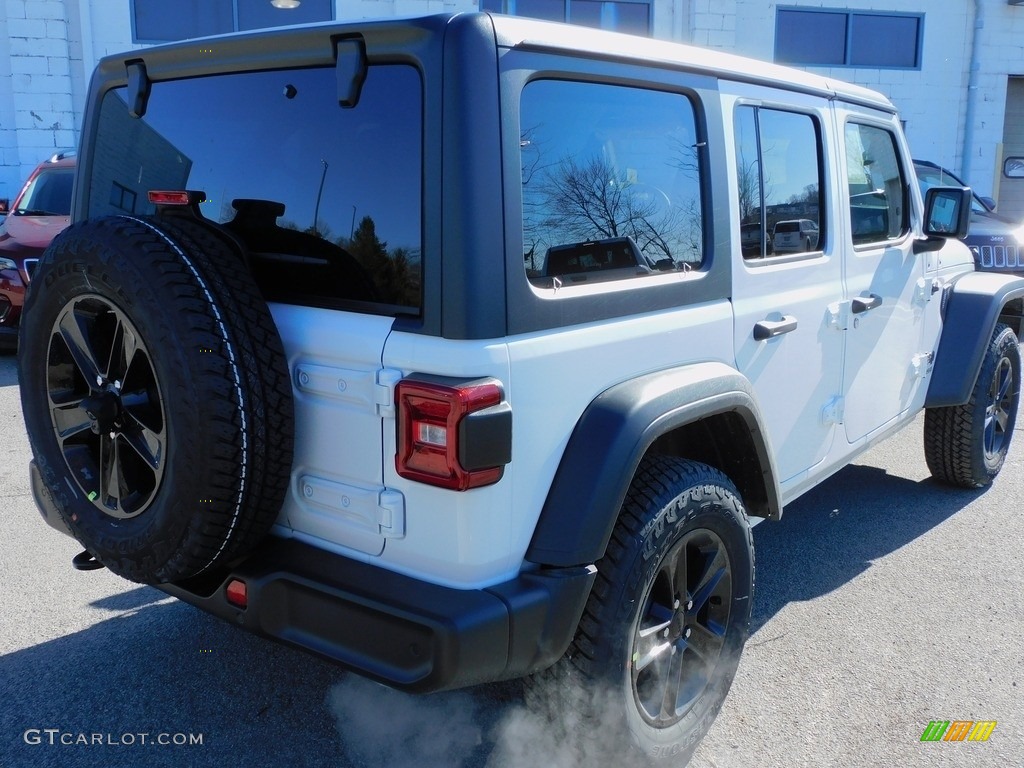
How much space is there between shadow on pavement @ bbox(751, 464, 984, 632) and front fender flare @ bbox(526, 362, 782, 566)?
4.86ft

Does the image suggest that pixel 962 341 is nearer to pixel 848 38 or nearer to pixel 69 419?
pixel 69 419

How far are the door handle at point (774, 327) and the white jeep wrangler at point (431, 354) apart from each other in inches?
0.5

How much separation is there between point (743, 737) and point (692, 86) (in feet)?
6.27

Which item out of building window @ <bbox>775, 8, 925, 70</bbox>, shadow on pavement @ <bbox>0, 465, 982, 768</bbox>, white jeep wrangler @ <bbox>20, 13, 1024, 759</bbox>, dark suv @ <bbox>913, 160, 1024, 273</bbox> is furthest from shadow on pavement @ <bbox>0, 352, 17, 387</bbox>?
building window @ <bbox>775, 8, 925, 70</bbox>

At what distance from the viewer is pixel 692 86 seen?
8.52ft

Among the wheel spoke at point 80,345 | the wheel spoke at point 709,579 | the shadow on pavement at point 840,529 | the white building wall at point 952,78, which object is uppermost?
the white building wall at point 952,78

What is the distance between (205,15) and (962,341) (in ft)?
Answer: 36.7

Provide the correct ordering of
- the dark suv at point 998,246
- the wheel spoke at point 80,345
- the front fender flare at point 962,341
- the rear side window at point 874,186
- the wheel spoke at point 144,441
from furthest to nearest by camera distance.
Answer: the dark suv at point 998,246
the front fender flare at point 962,341
the rear side window at point 874,186
the wheel spoke at point 80,345
the wheel spoke at point 144,441

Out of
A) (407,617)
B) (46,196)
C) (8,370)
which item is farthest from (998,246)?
(46,196)

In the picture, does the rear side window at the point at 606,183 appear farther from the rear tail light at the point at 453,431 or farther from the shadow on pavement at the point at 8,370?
the shadow on pavement at the point at 8,370

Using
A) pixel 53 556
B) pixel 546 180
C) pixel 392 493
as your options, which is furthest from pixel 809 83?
pixel 53 556

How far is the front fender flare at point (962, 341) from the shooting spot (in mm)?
4293

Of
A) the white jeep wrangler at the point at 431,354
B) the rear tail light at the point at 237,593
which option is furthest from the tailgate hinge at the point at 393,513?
the rear tail light at the point at 237,593

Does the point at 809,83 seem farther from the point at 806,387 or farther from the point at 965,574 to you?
the point at 965,574
